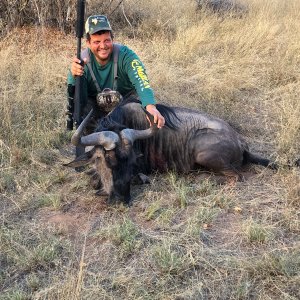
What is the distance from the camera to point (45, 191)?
4723 millimetres

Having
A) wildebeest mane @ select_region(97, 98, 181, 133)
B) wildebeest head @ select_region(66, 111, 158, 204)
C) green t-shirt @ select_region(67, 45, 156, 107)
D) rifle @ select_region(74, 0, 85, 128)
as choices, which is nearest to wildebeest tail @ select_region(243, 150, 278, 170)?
wildebeest mane @ select_region(97, 98, 181, 133)

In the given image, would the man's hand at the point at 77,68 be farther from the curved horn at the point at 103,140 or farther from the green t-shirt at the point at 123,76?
the curved horn at the point at 103,140

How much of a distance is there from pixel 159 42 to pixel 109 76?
3887 mm

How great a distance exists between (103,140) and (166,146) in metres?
1.06

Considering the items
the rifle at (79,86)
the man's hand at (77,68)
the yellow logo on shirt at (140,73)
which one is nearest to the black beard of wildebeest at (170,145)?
the yellow logo on shirt at (140,73)

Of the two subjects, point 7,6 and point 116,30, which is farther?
point 116,30

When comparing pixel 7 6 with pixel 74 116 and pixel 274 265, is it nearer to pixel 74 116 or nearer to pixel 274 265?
pixel 74 116

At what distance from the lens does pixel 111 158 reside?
439cm

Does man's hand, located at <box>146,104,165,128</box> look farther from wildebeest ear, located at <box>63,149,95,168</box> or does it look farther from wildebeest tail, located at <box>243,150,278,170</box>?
wildebeest tail, located at <box>243,150,278,170</box>

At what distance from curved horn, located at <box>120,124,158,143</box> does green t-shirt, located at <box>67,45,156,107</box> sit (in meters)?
0.43

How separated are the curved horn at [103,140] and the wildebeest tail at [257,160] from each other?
64.2 inches

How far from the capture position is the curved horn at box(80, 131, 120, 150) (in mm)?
4393

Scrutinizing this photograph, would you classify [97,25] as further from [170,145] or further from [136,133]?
[170,145]

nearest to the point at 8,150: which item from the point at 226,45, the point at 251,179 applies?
the point at 251,179
